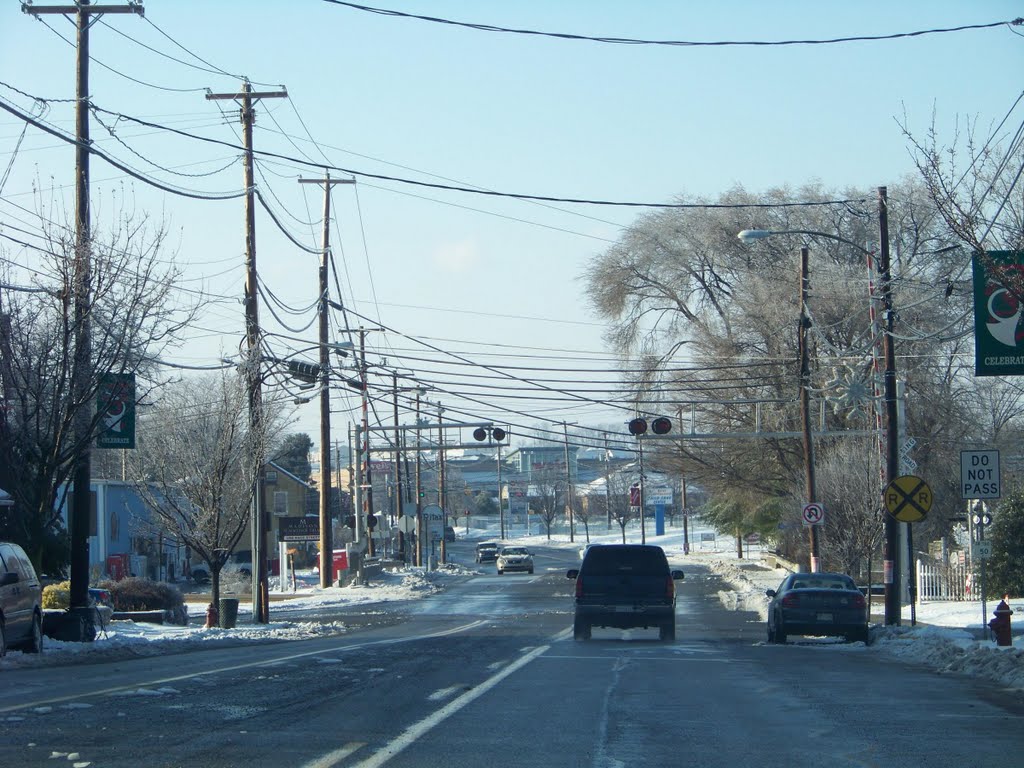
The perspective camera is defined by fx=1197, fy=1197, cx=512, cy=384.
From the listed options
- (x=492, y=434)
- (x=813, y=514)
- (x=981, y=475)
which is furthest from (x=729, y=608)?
(x=981, y=475)

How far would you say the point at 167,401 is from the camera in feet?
108

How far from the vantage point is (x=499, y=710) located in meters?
11.4

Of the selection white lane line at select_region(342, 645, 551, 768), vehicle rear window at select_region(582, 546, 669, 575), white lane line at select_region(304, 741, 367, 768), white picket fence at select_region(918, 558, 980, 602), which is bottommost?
white picket fence at select_region(918, 558, 980, 602)

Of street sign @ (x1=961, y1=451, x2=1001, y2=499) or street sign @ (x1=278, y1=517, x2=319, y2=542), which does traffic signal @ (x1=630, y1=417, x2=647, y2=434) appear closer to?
street sign @ (x1=278, y1=517, x2=319, y2=542)

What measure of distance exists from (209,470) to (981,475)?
1805cm

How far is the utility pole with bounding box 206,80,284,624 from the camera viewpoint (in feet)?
96.6

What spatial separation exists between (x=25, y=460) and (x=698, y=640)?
13076mm

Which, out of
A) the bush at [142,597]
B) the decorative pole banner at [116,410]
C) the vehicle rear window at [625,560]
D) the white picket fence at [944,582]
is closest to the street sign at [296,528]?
the bush at [142,597]

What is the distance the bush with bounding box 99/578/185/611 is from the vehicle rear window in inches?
534

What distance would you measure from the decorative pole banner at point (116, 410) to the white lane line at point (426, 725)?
9235mm

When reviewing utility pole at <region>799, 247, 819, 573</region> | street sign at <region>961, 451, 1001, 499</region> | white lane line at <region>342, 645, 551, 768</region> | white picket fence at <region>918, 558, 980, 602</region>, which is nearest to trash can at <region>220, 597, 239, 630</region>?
white lane line at <region>342, 645, 551, 768</region>

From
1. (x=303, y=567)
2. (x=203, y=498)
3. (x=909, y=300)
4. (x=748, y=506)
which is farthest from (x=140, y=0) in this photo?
(x=303, y=567)

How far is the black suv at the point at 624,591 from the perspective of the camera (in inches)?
913

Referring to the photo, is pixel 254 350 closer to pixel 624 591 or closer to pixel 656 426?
pixel 624 591
